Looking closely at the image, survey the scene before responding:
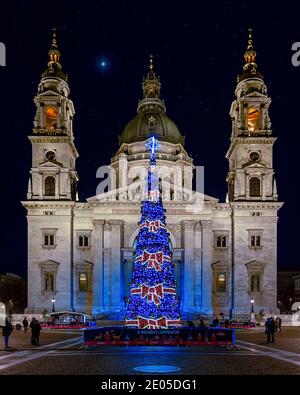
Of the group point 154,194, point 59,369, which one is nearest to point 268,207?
point 154,194

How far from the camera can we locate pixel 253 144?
67.4 m

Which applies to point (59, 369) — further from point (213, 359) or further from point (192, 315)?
point (192, 315)

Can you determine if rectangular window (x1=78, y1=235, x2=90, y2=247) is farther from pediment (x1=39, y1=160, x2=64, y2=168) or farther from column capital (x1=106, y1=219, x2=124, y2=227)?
pediment (x1=39, y1=160, x2=64, y2=168)

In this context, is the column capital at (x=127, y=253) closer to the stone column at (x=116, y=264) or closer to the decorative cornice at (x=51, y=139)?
the stone column at (x=116, y=264)

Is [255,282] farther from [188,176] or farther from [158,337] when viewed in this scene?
[158,337]

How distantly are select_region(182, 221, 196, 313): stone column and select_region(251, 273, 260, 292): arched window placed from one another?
6685 millimetres

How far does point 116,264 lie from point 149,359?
43.5 m

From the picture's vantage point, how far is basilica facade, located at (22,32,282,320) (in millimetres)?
65125

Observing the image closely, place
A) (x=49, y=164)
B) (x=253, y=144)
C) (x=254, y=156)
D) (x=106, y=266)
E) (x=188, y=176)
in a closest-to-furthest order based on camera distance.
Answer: (x=106, y=266), (x=49, y=164), (x=253, y=144), (x=254, y=156), (x=188, y=176)

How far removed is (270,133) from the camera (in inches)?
2667

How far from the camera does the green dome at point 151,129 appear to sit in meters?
80.7

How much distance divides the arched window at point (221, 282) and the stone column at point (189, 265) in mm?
3556

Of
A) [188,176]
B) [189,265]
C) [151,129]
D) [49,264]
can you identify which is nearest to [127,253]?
[189,265]
